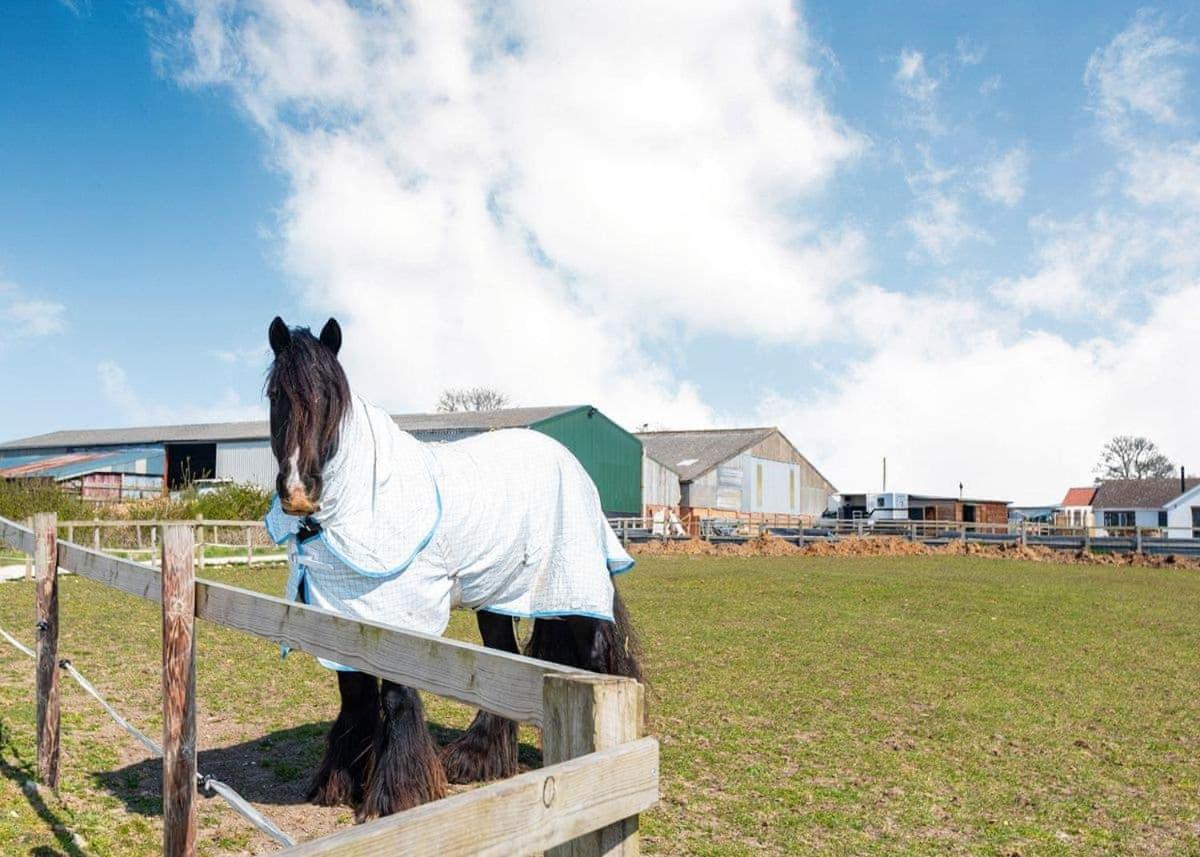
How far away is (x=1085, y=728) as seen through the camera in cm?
607

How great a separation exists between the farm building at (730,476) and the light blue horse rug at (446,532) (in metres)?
39.1

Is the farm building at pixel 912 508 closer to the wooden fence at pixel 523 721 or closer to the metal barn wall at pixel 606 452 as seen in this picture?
the metal barn wall at pixel 606 452

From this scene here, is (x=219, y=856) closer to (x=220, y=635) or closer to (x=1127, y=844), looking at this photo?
(x=1127, y=844)

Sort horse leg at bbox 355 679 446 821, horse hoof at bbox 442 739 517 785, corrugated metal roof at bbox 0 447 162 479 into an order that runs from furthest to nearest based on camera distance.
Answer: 1. corrugated metal roof at bbox 0 447 162 479
2. horse hoof at bbox 442 739 517 785
3. horse leg at bbox 355 679 446 821

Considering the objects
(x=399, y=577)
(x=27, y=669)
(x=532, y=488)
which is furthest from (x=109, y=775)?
(x=27, y=669)

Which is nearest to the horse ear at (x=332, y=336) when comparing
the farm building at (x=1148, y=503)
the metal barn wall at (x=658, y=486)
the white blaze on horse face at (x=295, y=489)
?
the white blaze on horse face at (x=295, y=489)

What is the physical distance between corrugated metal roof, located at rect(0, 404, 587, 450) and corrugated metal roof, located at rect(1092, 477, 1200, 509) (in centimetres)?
3887

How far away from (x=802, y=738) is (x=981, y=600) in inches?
386

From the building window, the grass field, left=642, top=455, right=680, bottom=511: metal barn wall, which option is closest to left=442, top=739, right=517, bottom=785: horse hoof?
the grass field

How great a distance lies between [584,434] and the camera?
133ft

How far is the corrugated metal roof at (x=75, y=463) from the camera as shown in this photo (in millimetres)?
38344

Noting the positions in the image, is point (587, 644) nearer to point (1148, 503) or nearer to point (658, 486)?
point (658, 486)

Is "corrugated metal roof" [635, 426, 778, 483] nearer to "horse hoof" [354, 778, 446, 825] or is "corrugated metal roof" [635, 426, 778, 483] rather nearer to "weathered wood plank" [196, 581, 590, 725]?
"horse hoof" [354, 778, 446, 825]

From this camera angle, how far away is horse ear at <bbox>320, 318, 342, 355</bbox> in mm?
3934
